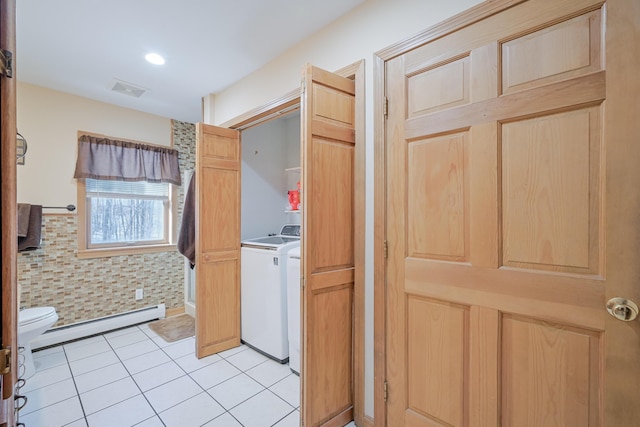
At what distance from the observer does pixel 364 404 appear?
165 centimetres

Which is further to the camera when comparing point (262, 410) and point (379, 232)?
point (262, 410)

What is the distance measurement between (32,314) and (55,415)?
3.23ft

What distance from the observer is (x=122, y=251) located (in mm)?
3178

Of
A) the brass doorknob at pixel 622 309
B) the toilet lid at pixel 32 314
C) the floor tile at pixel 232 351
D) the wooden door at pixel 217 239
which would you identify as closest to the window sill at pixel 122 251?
the toilet lid at pixel 32 314

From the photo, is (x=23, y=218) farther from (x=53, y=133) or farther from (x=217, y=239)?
(x=217, y=239)

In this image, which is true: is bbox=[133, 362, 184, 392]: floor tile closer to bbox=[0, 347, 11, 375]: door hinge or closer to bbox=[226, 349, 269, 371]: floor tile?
bbox=[226, 349, 269, 371]: floor tile

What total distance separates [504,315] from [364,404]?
979mm

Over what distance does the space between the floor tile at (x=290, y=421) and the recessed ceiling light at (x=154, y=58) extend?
9.02 ft

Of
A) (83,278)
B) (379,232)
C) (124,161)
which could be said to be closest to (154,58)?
(124,161)

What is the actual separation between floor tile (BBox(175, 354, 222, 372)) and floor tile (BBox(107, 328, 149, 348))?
73cm

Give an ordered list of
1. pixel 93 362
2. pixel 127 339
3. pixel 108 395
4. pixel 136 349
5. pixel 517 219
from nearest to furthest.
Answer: pixel 517 219, pixel 108 395, pixel 93 362, pixel 136 349, pixel 127 339

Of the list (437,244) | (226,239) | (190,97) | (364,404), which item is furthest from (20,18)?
(364,404)

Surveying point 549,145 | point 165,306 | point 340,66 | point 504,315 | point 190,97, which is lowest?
point 165,306

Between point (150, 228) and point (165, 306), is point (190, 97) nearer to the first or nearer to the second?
point (150, 228)
